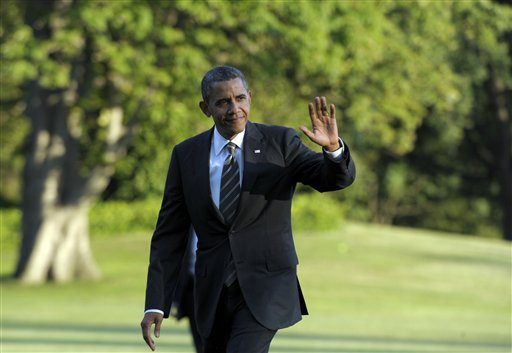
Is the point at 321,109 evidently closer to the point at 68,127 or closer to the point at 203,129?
the point at 68,127

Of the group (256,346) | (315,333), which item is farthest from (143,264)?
(256,346)

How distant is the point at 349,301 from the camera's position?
2611 cm

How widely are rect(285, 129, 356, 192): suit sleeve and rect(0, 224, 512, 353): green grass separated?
990cm

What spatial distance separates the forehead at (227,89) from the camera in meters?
5.60

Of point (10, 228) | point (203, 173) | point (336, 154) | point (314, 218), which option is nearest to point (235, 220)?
point (203, 173)

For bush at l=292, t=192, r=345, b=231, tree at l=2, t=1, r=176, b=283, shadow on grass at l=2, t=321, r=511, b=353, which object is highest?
tree at l=2, t=1, r=176, b=283

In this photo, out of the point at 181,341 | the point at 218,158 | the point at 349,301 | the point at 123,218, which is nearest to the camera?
the point at 218,158

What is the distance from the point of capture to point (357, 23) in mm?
23688

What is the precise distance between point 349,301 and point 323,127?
826 inches

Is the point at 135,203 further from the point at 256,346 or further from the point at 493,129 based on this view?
the point at 256,346

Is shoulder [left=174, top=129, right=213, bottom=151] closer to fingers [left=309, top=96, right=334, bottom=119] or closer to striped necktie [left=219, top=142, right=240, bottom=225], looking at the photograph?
striped necktie [left=219, top=142, right=240, bottom=225]

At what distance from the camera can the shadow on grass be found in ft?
53.0

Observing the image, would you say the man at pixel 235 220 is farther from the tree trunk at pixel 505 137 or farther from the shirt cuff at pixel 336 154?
the tree trunk at pixel 505 137

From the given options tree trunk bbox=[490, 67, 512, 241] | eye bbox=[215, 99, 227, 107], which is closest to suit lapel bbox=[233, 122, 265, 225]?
eye bbox=[215, 99, 227, 107]
